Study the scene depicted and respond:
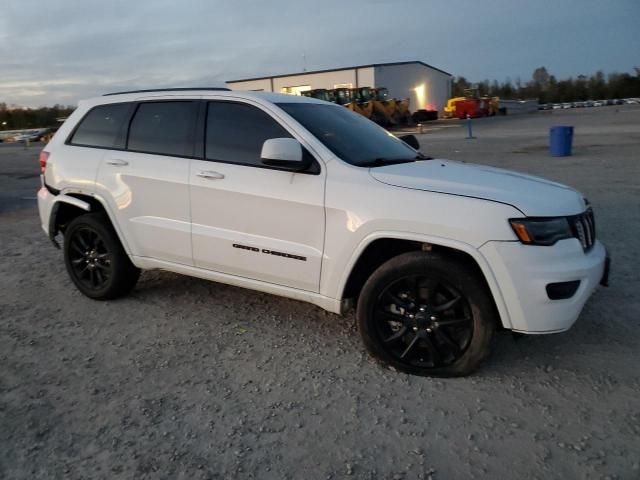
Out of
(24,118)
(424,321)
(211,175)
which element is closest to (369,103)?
(211,175)

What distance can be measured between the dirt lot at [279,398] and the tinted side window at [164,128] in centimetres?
139

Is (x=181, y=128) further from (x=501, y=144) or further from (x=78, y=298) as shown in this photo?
(x=501, y=144)

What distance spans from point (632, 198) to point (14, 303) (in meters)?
8.61

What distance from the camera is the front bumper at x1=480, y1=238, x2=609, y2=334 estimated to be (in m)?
3.03

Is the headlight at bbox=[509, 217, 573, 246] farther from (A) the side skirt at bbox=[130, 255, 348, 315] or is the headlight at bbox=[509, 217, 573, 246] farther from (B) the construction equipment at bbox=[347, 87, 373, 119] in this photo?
(B) the construction equipment at bbox=[347, 87, 373, 119]

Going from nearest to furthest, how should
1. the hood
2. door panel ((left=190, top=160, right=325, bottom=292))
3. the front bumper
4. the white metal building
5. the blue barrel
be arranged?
the front bumper < the hood < door panel ((left=190, top=160, right=325, bottom=292)) < the blue barrel < the white metal building

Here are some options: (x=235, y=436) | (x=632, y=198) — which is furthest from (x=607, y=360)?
(x=632, y=198)

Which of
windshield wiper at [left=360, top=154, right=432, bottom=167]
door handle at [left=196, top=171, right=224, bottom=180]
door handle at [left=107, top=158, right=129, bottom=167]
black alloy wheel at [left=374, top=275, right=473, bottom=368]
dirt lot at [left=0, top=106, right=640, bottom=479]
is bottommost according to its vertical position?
dirt lot at [left=0, top=106, right=640, bottom=479]

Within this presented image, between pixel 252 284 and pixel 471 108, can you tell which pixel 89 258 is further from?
pixel 471 108

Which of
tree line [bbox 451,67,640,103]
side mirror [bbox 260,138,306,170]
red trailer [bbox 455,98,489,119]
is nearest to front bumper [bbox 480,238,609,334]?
side mirror [bbox 260,138,306,170]

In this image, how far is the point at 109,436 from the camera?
2848 mm

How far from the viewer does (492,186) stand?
130 inches

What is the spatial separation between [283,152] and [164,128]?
1417 millimetres

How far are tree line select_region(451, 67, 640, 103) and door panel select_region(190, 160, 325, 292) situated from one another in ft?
267
